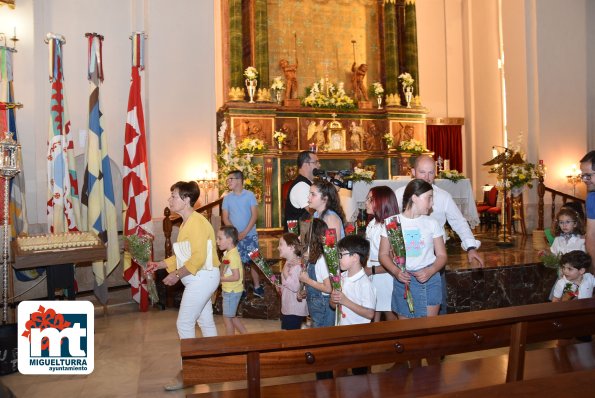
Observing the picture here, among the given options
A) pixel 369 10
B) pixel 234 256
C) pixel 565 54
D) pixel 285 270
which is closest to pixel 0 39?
pixel 234 256

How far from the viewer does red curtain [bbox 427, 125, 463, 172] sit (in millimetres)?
15922

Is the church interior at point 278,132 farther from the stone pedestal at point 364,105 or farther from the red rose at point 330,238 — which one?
the red rose at point 330,238

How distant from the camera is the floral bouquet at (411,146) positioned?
12648mm

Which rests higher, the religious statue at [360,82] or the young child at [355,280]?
the religious statue at [360,82]

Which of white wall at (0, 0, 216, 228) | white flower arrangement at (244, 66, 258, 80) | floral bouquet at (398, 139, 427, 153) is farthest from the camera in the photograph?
floral bouquet at (398, 139, 427, 153)

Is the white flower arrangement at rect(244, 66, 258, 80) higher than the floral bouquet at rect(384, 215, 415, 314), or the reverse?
the white flower arrangement at rect(244, 66, 258, 80)

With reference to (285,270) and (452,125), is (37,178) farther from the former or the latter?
(452,125)

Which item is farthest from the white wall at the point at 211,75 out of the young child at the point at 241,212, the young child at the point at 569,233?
the young child at the point at 569,233

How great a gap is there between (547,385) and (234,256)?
3165mm

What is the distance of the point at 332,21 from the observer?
1428cm

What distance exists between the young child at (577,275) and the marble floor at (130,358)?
112 cm

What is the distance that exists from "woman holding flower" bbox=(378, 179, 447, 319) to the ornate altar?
306 inches

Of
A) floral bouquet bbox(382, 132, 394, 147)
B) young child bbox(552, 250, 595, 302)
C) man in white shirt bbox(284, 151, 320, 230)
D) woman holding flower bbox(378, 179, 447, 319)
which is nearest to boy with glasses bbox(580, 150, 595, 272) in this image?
young child bbox(552, 250, 595, 302)

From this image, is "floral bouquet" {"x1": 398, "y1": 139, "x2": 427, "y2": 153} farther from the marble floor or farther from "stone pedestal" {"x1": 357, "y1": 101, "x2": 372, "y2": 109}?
the marble floor
